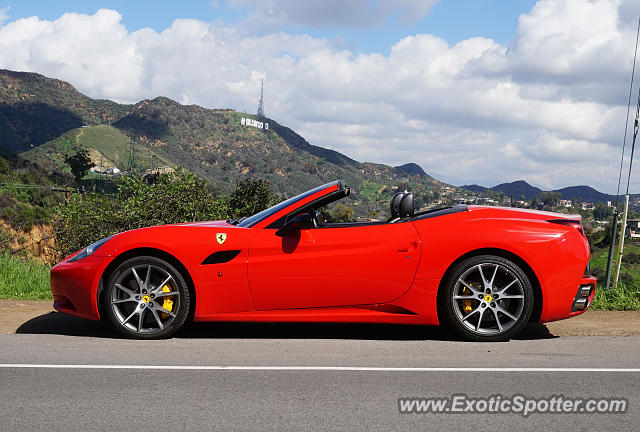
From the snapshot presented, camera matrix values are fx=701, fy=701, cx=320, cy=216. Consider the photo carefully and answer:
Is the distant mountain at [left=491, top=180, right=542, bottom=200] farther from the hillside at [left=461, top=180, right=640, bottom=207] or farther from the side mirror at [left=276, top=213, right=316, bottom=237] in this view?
the side mirror at [left=276, top=213, right=316, bottom=237]

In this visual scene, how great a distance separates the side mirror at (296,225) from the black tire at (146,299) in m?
0.95

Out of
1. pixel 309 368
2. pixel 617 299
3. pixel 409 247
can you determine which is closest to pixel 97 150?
pixel 617 299

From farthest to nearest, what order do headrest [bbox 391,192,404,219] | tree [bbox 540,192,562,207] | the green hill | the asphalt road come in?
1. the green hill
2. tree [bbox 540,192,562,207]
3. headrest [bbox 391,192,404,219]
4. the asphalt road

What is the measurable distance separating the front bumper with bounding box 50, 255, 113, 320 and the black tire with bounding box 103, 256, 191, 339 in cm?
12

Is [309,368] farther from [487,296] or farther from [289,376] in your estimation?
[487,296]

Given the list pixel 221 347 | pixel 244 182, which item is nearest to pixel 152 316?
pixel 221 347

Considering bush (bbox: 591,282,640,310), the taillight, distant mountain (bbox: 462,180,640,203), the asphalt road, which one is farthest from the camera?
distant mountain (bbox: 462,180,640,203)

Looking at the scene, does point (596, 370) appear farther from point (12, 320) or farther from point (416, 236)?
point (12, 320)

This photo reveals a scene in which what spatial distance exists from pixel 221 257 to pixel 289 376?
5.11ft

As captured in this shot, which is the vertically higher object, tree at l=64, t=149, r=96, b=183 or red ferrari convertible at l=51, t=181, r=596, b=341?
tree at l=64, t=149, r=96, b=183

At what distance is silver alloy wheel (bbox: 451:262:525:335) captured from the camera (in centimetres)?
595

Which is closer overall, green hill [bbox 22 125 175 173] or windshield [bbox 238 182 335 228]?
windshield [bbox 238 182 335 228]

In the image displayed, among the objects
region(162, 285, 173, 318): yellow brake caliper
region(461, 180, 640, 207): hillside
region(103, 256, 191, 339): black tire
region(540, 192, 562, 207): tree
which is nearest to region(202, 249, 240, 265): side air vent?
region(103, 256, 191, 339): black tire

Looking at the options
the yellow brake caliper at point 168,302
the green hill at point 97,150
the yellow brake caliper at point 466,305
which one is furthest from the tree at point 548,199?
the green hill at point 97,150
